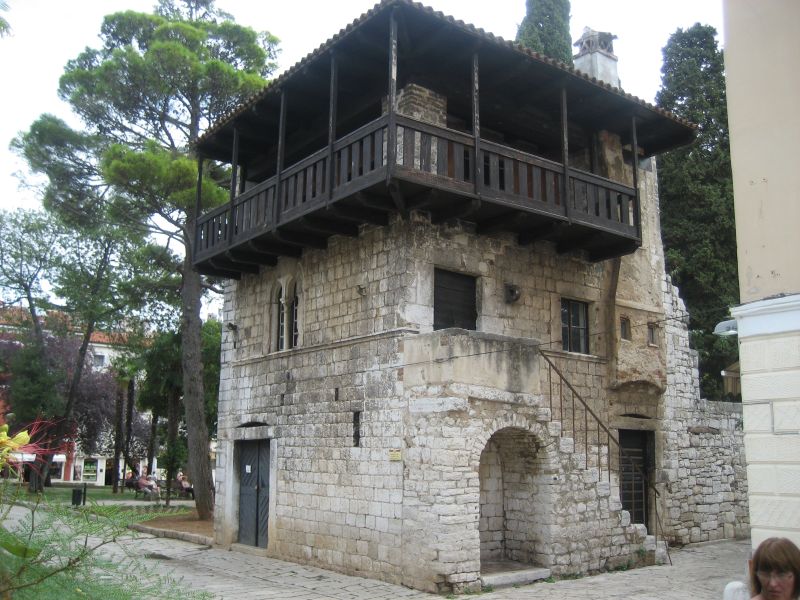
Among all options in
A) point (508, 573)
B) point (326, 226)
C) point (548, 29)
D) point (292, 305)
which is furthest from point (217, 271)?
point (548, 29)

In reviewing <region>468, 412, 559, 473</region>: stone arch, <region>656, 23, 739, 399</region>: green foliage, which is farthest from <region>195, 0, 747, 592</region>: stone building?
<region>656, 23, 739, 399</region>: green foliage

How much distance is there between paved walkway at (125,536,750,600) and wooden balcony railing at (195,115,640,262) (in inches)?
Answer: 220

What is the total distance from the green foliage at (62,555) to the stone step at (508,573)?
7.80m

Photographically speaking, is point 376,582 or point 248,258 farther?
point 248,258

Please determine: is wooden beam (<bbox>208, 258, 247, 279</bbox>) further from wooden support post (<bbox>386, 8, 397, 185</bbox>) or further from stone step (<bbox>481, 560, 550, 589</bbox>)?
stone step (<bbox>481, 560, 550, 589</bbox>)

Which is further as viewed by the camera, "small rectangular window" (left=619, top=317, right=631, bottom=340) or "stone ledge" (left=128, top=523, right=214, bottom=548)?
"stone ledge" (left=128, top=523, right=214, bottom=548)

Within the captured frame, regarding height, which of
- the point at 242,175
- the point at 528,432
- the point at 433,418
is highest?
the point at 242,175

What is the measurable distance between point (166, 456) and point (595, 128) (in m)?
19.3

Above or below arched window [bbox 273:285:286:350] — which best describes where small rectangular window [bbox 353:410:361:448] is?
below

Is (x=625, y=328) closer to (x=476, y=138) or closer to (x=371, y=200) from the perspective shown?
(x=476, y=138)

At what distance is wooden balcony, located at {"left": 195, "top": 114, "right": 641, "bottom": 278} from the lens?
35.7 feet

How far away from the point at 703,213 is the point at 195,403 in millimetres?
15064

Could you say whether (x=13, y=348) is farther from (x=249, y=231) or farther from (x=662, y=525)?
(x=662, y=525)

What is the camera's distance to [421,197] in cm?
1120
